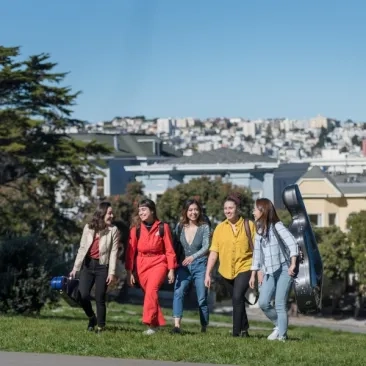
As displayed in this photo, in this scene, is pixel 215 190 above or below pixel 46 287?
above

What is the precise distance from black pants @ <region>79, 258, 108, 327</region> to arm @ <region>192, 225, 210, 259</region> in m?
1.16

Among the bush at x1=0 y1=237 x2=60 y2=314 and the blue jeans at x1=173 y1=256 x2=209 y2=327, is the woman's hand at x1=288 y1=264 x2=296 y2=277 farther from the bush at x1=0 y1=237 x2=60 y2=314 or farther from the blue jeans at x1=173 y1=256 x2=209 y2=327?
the bush at x1=0 y1=237 x2=60 y2=314

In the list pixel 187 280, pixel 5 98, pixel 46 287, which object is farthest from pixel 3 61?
pixel 187 280

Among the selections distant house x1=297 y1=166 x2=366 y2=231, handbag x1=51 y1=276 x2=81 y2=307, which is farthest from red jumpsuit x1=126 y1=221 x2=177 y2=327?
distant house x1=297 y1=166 x2=366 y2=231

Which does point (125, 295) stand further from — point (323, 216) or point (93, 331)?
point (93, 331)

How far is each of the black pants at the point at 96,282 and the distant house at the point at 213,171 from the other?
56900 mm

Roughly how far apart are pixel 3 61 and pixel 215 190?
746 inches

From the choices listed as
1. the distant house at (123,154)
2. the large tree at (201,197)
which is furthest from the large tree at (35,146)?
the distant house at (123,154)

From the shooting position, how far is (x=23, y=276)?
690 inches

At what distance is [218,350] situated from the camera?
35.6 feet

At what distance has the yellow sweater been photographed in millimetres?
12797

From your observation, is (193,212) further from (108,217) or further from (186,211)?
(108,217)

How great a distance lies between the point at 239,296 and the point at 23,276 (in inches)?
226

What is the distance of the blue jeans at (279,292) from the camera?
1236 centimetres
